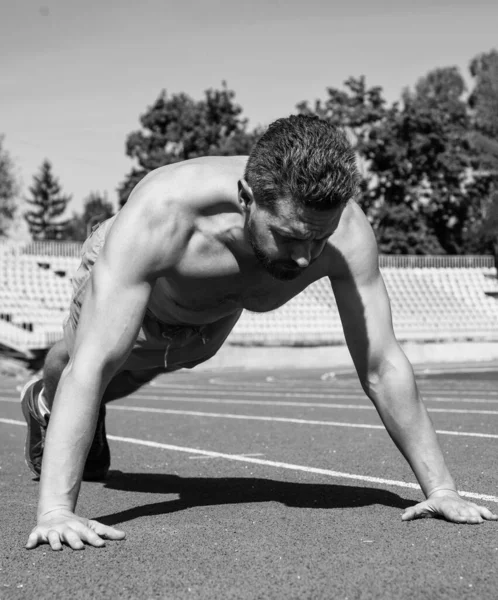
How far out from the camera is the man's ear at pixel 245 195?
3.61m

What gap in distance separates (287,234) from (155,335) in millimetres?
1336

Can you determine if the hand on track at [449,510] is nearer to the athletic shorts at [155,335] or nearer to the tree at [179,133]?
the athletic shorts at [155,335]

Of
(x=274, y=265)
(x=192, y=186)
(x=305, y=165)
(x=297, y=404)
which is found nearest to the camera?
(x=305, y=165)

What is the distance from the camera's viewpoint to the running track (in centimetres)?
293

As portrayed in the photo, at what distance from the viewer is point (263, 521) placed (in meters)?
4.04

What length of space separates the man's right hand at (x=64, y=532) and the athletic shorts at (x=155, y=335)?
1.23 meters

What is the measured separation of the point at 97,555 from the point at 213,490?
70.3 inches

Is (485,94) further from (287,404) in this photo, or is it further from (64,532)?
(64,532)

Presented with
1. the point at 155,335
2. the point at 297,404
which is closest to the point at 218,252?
the point at 155,335

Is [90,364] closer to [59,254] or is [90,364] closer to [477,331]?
[59,254]

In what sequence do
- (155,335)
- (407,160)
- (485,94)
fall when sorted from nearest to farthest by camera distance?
(155,335)
(407,160)
(485,94)

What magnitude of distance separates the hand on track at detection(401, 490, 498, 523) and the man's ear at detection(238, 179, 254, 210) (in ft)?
4.59

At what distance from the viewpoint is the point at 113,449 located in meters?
7.53

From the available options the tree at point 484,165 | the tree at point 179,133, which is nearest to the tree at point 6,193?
the tree at point 179,133
